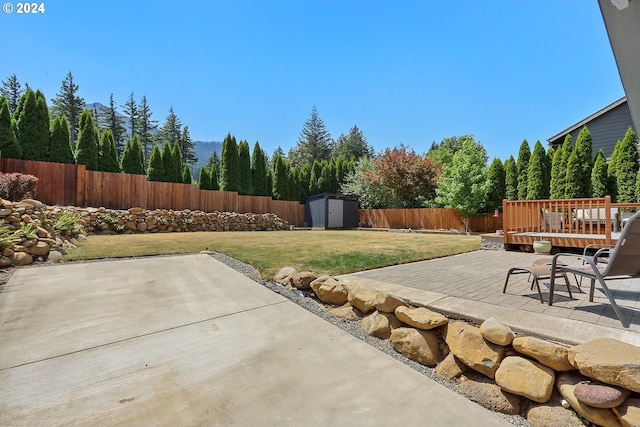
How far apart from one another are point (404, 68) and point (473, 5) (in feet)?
14.8

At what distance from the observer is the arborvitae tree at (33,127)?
1305cm

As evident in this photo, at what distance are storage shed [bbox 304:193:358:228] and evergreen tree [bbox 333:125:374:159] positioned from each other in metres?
19.8

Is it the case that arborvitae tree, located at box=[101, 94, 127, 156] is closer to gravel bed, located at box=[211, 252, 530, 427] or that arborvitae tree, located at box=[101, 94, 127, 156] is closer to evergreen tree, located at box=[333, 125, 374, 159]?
evergreen tree, located at box=[333, 125, 374, 159]

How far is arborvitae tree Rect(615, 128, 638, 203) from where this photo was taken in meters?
11.3

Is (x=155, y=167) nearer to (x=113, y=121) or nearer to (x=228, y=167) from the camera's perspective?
(x=228, y=167)

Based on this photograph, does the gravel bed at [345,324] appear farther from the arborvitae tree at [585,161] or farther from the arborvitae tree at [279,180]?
the arborvitae tree at [279,180]

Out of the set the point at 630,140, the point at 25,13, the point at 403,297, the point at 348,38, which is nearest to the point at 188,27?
the point at 25,13

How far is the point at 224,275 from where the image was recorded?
4562 millimetres

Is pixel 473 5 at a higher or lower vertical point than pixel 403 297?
higher

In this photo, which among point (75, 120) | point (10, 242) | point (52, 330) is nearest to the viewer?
point (52, 330)

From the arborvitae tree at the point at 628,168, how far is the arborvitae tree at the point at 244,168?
63.5 feet

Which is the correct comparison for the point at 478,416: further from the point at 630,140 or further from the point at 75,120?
the point at 75,120

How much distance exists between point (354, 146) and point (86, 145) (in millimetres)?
32055

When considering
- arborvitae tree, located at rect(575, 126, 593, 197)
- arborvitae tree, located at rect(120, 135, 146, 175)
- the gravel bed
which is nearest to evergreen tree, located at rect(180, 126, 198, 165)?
arborvitae tree, located at rect(120, 135, 146, 175)
